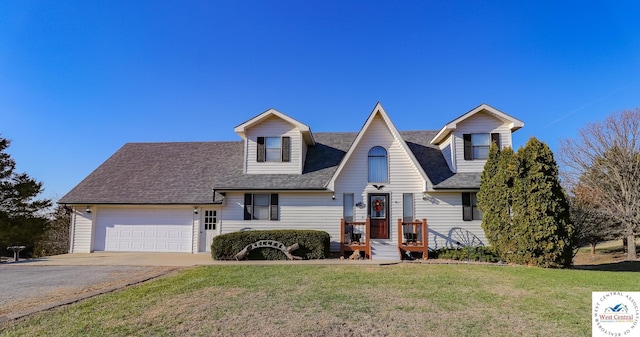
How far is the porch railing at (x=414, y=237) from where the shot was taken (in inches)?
572

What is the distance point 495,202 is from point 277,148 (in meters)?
9.75

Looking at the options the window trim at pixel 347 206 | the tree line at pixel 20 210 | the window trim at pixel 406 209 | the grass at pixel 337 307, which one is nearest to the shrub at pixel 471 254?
the window trim at pixel 406 209

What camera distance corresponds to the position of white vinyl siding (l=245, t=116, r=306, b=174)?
16.8m

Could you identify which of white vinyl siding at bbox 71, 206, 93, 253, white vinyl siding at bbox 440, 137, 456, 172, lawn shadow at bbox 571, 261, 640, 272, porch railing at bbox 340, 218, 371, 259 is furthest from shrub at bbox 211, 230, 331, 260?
lawn shadow at bbox 571, 261, 640, 272

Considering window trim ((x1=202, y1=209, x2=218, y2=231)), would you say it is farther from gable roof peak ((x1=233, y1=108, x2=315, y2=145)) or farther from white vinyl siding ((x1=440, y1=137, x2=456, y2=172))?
white vinyl siding ((x1=440, y1=137, x2=456, y2=172))

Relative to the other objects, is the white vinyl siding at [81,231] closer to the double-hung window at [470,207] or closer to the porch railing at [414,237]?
the porch railing at [414,237]

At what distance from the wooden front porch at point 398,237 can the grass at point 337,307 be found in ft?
15.1

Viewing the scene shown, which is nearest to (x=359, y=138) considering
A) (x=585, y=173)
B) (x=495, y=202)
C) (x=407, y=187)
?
(x=407, y=187)

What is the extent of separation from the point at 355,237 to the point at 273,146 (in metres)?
5.84

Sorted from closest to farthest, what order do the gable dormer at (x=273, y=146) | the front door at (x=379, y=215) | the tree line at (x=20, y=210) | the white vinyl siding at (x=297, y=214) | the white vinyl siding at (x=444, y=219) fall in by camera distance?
the white vinyl siding at (x=444, y=219), the front door at (x=379, y=215), the white vinyl siding at (x=297, y=214), the gable dormer at (x=273, y=146), the tree line at (x=20, y=210)

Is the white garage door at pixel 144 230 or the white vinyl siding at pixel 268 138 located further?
the white garage door at pixel 144 230

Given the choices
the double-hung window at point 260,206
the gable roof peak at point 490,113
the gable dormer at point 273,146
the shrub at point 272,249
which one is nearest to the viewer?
the shrub at point 272,249

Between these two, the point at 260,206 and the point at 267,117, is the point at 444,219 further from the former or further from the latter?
the point at 267,117

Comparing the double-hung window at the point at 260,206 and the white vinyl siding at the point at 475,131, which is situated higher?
the white vinyl siding at the point at 475,131
